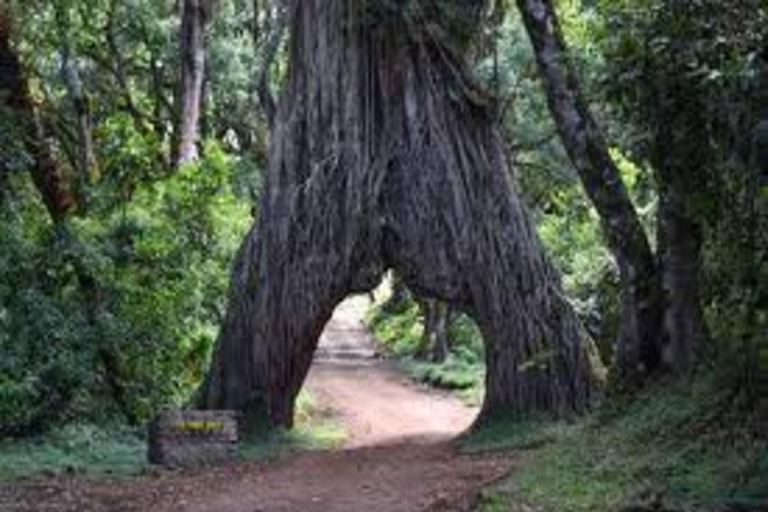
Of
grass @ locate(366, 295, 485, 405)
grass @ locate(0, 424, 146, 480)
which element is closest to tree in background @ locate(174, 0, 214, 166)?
grass @ locate(0, 424, 146, 480)

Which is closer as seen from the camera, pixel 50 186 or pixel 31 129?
pixel 31 129

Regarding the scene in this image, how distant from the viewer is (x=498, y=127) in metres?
16.9

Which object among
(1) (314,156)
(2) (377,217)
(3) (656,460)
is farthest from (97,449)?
(3) (656,460)

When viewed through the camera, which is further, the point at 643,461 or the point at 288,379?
the point at 288,379

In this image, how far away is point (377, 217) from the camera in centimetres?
1627

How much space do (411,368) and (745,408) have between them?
2063cm

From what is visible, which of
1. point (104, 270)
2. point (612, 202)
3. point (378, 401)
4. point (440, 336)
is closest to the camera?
point (612, 202)

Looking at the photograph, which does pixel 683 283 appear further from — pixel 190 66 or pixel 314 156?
pixel 190 66

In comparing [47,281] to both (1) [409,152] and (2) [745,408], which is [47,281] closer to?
(1) [409,152]

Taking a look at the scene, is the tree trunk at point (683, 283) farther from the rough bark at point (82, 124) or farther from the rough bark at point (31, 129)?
the rough bark at point (82, 124)

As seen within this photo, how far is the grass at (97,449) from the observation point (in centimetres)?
1367

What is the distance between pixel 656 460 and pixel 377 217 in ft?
24.1

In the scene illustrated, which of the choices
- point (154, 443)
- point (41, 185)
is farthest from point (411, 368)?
point (154, 443)

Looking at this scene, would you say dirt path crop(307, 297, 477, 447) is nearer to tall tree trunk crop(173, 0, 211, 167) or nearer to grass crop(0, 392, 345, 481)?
grass crop(0, 392, 345, 481)
